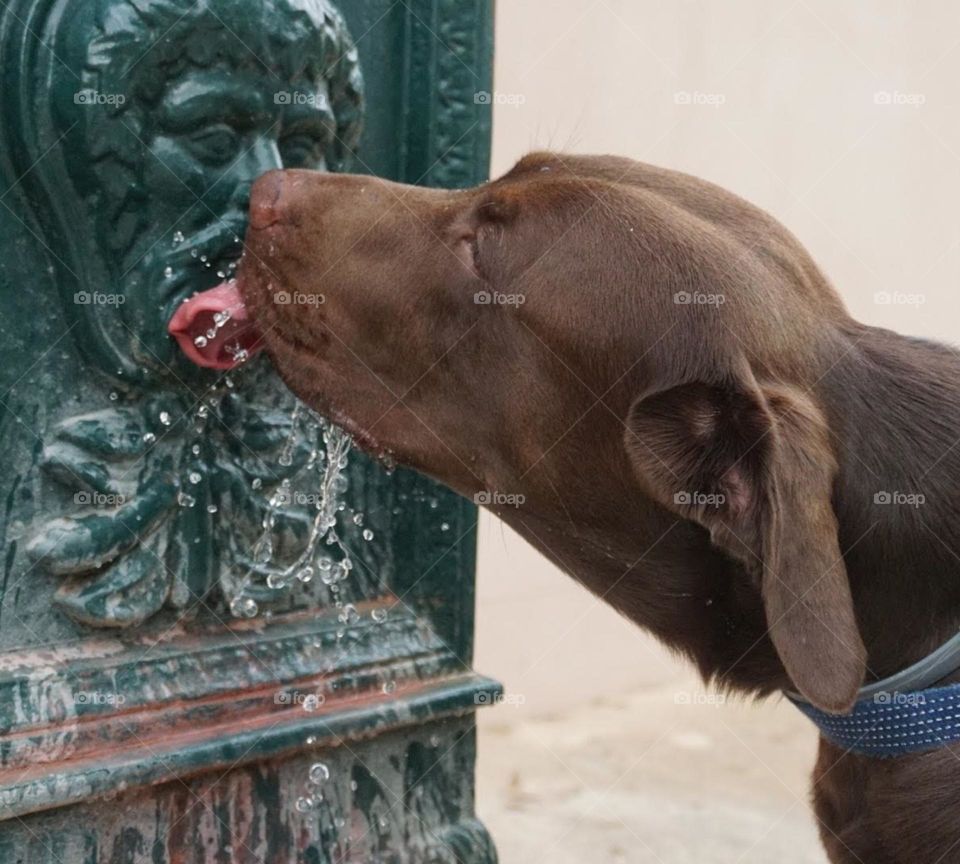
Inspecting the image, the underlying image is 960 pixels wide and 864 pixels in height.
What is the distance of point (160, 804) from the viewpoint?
105 inches

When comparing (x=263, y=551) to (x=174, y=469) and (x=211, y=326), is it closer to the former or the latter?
(x=174, y=469)

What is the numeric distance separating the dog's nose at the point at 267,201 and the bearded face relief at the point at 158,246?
95 mm

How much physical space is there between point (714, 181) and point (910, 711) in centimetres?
385

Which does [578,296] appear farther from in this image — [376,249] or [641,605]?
[641,605]

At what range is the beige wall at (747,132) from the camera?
525cm

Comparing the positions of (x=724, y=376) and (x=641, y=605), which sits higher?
(x=724, y=376)

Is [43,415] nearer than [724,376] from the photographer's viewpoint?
No

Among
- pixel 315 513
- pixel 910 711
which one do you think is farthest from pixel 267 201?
pixel 910 711

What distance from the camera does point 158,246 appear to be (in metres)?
2.61

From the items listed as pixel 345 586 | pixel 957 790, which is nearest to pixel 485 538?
pixel 345 586

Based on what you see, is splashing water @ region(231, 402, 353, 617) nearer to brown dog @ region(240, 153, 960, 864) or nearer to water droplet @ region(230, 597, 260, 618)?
water droplet @ region(230, 597, 260, 618)

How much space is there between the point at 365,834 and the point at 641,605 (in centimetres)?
85

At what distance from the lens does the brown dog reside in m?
2.40

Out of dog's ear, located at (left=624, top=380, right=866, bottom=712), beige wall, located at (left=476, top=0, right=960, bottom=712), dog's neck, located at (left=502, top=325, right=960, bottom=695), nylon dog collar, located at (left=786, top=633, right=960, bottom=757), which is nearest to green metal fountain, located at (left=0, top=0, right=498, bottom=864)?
dog's neck, located at (left=502, top=325, right=960, bottom=695)
